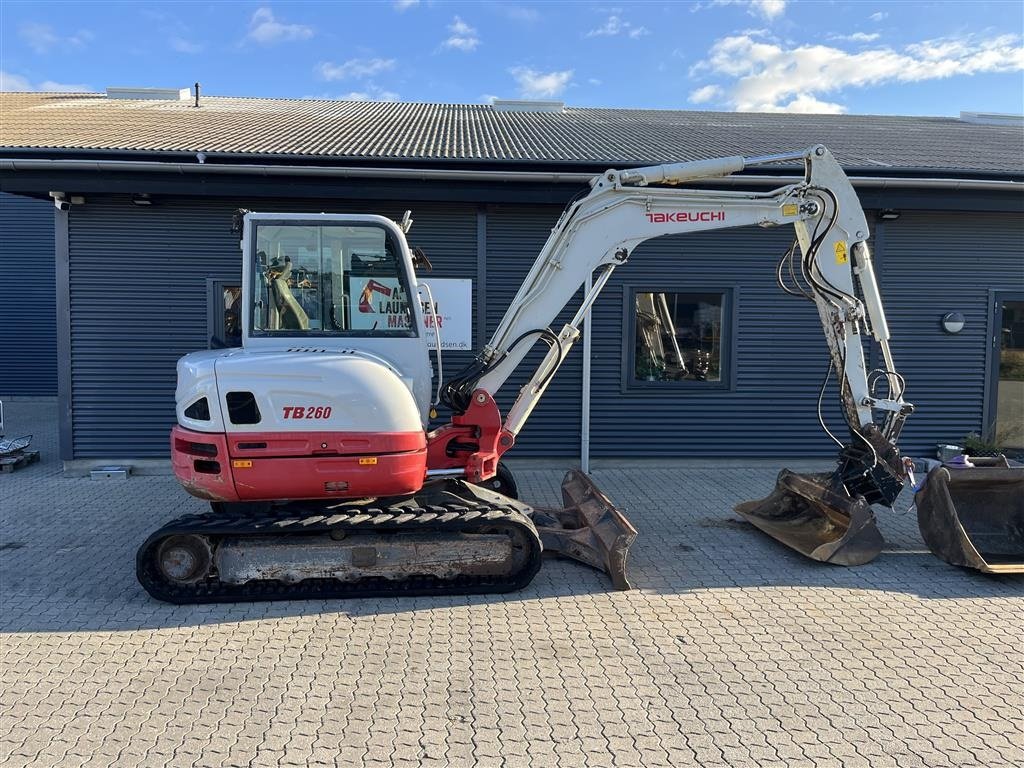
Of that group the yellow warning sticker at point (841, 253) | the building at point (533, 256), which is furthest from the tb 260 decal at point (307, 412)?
the yellow warning sticker at point (841, 253)

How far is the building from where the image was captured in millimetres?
7656

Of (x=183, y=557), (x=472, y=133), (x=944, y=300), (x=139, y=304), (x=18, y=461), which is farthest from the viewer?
(x=472, y=133)

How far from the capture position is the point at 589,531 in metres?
→ 5.05

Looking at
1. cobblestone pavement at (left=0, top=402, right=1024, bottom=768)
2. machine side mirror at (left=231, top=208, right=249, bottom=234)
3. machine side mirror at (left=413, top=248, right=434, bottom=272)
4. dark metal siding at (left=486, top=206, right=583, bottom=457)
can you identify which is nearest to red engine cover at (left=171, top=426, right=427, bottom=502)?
cobblestone pavement at (left=0, top=402, right=1024, bottom=768)

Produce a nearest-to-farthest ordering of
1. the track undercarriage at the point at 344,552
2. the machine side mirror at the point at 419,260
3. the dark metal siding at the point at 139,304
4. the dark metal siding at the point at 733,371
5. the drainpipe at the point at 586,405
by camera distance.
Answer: the track undercarriage at the point at 344,552 → the machine side mirror at the point at 419,260 → the dark metal siding at the point at 139,304 → the drainpipe at the point at 586,405 → the dark metal siding at the point at 733,371

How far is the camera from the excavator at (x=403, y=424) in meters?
4.32

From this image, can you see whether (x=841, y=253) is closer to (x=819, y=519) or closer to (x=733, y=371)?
(x=819, y=519)

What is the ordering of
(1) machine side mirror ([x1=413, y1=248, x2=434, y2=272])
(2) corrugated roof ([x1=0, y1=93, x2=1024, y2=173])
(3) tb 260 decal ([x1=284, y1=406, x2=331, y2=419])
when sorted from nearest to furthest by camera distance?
(3) tb 260 decal ([x1=284, y1=406, x2=331, y2=419]) < (1) machine side mirror ([x1=413, y1=248, x2=434, y2=272]) < (2) corrugated roof ([x1=0, y1=93, x2=1024, y2=173])

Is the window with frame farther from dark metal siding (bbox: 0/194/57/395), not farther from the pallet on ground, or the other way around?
dark metal siding (bbox: 0/194/57/395)

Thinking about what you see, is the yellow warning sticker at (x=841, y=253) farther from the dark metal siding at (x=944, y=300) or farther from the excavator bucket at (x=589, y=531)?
the dark metal siding at (x=944, y=300)

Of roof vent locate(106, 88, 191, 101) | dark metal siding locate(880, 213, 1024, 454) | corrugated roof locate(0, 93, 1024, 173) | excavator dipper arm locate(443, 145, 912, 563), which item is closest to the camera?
excavator dipper arm locate(443, 145, 912, 563)

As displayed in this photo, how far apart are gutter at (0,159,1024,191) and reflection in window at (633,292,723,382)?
1603 millimetres

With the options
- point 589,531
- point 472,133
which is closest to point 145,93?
point 472,133

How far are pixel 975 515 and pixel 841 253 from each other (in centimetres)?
244
